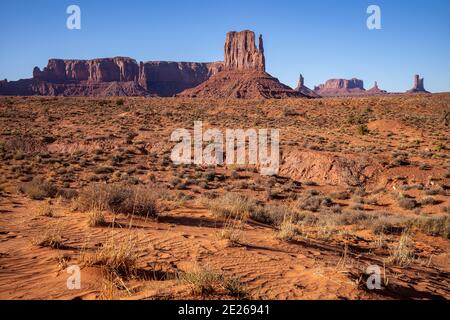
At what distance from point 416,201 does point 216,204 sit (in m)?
9.21

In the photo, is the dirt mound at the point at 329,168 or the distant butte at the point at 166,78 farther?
the distant butte at the point at 166,78

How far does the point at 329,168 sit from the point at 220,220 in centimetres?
1167

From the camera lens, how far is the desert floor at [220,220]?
452cm

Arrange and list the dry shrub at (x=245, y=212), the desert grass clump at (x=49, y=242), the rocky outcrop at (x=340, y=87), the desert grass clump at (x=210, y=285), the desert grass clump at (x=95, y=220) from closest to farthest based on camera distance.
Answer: the desert grass clump at (x=210, y=285) → the desert grass clump at (x=49, y=242) → the desert grass clump at (x=95, y=220) → the dry shrub at (x=245, y=212) → the rocky outcrop at (x=340, y=87)

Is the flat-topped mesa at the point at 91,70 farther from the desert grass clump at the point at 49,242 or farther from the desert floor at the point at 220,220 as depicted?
the desert grass clump at the point at 49,242

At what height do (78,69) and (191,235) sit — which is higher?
(78,69)

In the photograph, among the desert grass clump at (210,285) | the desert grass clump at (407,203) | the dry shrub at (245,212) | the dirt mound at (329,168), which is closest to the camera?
the desert grass clump at (210,285)

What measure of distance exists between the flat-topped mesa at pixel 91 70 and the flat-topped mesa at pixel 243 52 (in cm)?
4723

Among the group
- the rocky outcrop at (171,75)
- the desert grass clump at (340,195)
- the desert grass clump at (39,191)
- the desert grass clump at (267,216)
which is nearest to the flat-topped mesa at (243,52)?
the rocky outcrop at (171,75)

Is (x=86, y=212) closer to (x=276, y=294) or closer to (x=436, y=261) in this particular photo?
(x=276, y=294)

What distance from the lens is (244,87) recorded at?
91.2 meters

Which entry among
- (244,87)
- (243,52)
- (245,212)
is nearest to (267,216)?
(245,212)
